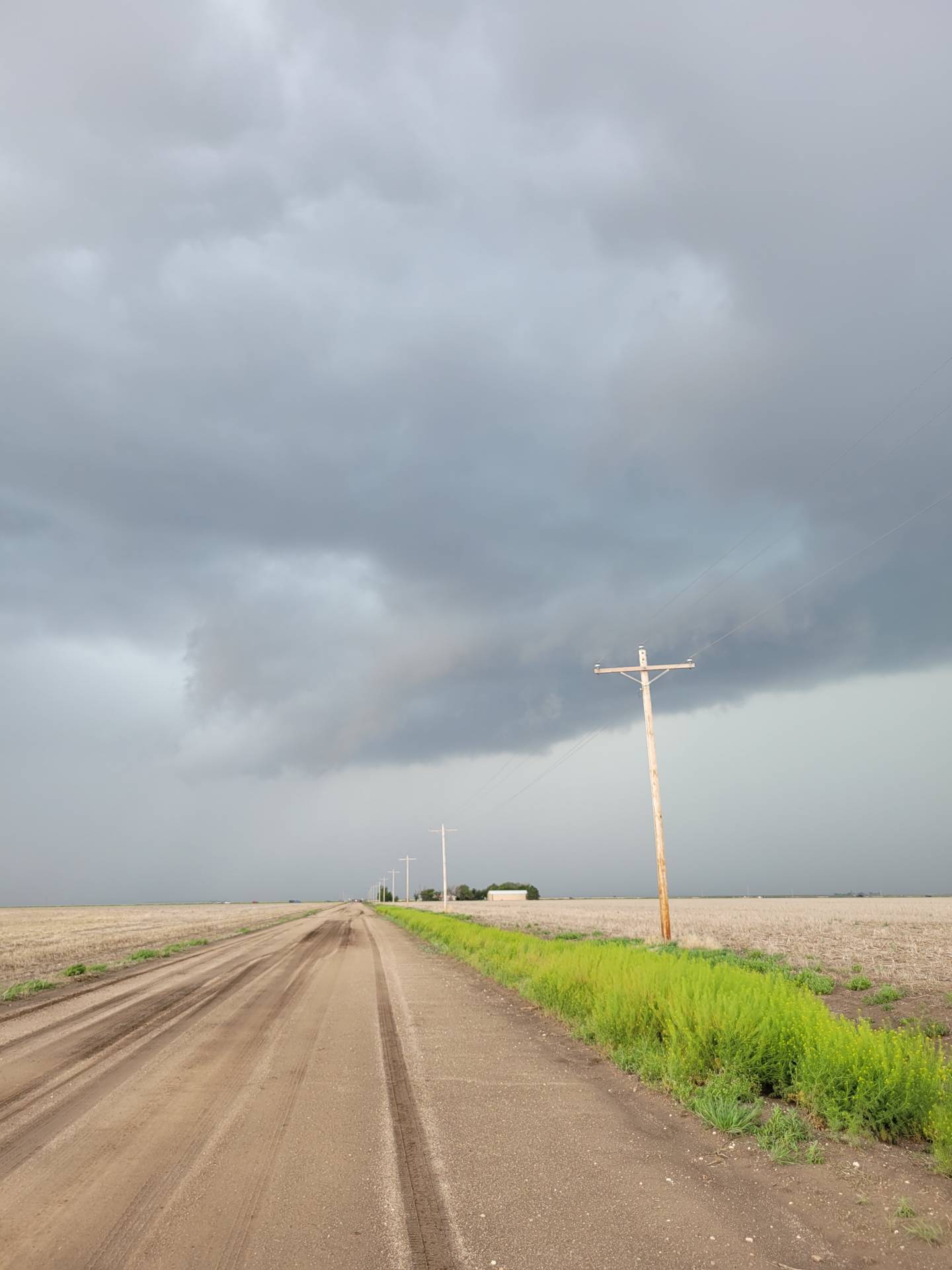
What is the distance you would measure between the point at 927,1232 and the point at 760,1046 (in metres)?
3.39

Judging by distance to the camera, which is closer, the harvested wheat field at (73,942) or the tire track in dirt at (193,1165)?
the tire track in dirt at (193,1165)

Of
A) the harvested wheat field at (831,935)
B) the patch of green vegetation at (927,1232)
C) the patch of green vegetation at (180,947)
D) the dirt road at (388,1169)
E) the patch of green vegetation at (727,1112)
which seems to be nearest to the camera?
the dirt road at (388,1169)

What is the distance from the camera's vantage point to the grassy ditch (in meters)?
6.96

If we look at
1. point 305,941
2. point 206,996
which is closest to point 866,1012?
point 206,996

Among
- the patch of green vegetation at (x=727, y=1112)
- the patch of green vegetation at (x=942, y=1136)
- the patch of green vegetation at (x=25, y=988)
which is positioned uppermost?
the patch of green vegetation at (x=942, y=1136)

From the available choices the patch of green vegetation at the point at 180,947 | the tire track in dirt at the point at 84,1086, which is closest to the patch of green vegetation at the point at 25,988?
the tire track in dirt at the point at 84,1086

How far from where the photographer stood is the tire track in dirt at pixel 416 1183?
472 cm

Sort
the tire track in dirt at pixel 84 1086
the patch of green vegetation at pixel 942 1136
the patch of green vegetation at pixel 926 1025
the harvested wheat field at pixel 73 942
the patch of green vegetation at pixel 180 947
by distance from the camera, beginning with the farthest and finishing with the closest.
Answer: the patch of green vegetation at pixel 180 947 → the harvested wheat field at pixel 73 942 → the patch of green vegetation at pixel 926 1025 → the tire track in dirt at pixel 84 1086 → the patch of green vegetation at pixel 942 1136

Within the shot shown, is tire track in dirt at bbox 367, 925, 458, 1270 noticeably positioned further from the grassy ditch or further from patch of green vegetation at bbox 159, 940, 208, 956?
patch of green vegetation at bbox 159, 940, 208, 956

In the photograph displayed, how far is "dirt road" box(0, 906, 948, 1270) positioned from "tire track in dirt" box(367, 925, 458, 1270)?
0.07 ft

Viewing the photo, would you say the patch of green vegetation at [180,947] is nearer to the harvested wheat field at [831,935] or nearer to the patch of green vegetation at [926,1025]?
the harvested wheat field at [831,935]

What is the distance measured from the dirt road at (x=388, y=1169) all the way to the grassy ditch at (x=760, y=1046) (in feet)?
1.43

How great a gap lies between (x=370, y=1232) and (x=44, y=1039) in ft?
30.6

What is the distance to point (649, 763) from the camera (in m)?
25.2
